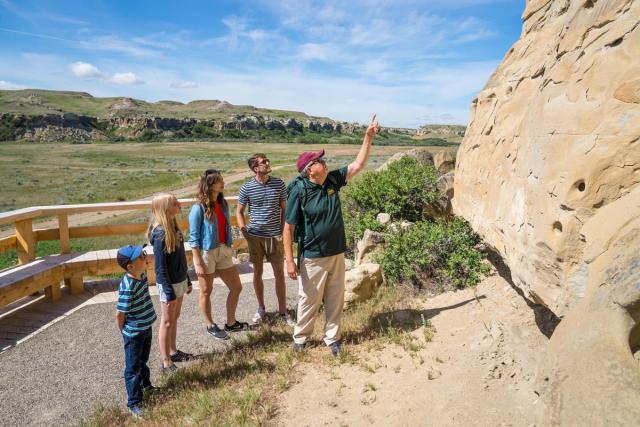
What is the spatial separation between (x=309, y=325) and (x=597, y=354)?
2696 millimetres

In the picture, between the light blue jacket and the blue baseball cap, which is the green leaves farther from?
the blue baseball cap

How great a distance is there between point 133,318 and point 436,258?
3709mm

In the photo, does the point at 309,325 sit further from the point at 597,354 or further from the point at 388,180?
the point at 388,180

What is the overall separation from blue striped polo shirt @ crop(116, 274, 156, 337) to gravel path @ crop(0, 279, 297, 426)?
2.66ft

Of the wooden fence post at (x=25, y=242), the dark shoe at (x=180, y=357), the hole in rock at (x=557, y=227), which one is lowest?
the dark shoe at (x=180, y=357)

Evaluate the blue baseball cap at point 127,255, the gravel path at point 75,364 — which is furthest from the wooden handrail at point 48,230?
the blue baseball cap at point 127,255

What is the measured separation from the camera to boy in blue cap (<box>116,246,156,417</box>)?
378 centimetres

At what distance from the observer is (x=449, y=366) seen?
392 centimetres

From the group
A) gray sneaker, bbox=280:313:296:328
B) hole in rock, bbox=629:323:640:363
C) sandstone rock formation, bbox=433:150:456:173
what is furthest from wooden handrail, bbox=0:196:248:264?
sandstone rock formation, bbox=433:150:456:173

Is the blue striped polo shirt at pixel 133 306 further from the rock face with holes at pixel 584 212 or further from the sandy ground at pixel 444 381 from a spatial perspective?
the rock face with holes at pixel 584 212

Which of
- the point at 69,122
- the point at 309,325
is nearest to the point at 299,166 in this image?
the point at 309,325

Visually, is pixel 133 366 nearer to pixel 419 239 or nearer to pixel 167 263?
pixel 167 263

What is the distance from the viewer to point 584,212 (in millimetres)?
2928

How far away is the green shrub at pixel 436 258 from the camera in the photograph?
220 inches
